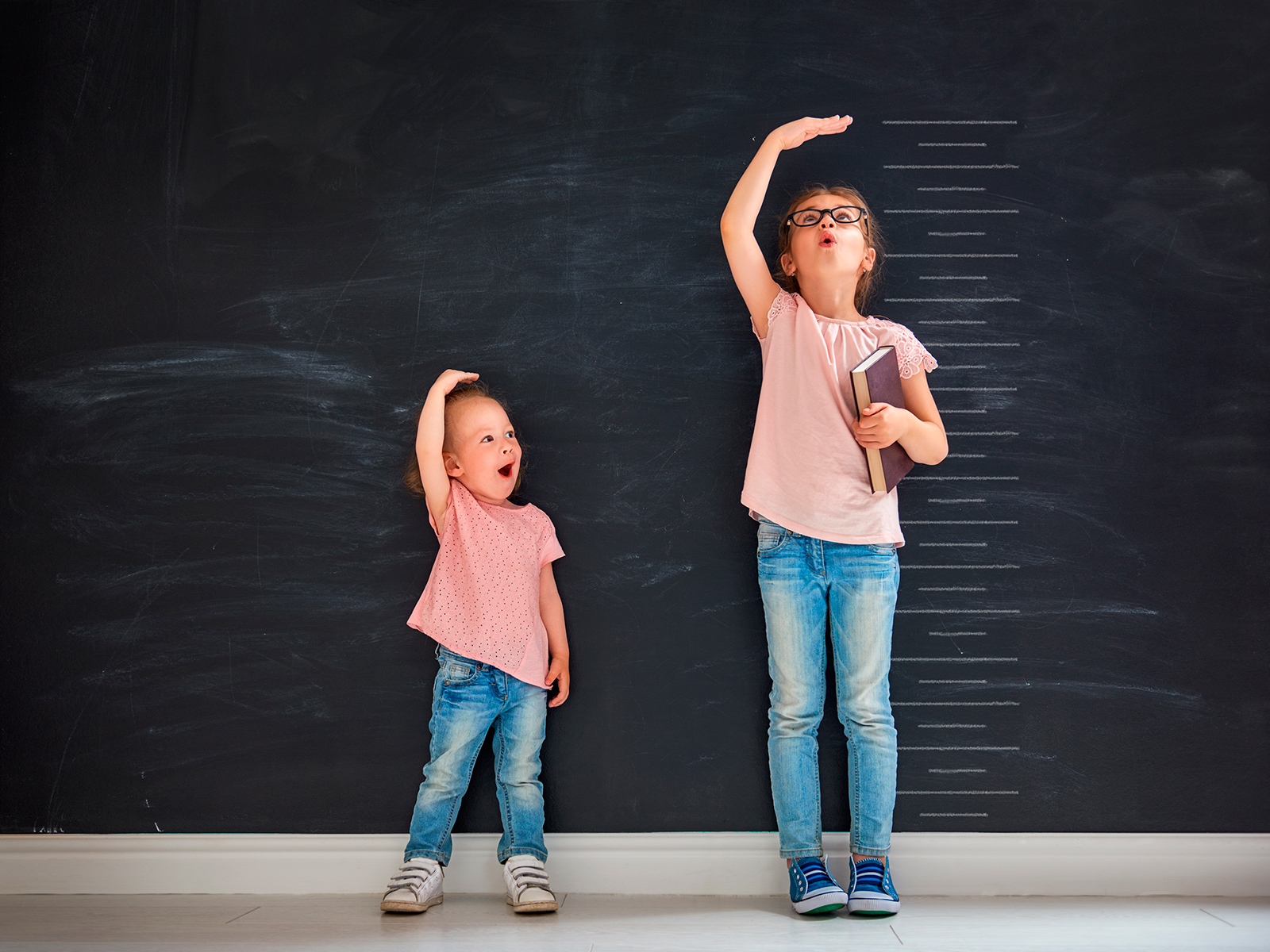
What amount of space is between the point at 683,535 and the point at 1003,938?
2.91 ft

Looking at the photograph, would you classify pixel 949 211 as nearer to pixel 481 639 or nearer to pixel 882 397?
pixel 882 397

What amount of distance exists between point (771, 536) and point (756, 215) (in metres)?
0.61

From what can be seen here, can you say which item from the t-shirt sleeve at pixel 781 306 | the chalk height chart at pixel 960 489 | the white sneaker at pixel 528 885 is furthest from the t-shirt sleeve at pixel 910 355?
the white sneaker at pixel 528 885

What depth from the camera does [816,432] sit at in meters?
1.70

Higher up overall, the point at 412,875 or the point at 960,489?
the point at 960,489

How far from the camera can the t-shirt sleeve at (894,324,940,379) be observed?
69.2 inches

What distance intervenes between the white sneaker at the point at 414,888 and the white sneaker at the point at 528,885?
131 millimetres

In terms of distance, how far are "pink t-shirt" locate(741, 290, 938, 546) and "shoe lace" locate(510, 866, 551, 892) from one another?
2.53ft

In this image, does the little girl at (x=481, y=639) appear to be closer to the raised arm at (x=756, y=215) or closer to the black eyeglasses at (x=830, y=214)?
the raised arm at (x=756, y=215)

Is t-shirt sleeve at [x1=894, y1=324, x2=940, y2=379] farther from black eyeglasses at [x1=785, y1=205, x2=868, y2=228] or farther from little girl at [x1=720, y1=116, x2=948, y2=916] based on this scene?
black eyeglasses at [x1=785, y1=205, x2=868, y2=228]

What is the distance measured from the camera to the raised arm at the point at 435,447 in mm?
1750

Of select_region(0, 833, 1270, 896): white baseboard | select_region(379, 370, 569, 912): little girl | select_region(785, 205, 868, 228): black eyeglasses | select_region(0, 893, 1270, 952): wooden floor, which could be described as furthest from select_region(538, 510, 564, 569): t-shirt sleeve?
select_region(785, 205, 868, 228): black eyeglasses

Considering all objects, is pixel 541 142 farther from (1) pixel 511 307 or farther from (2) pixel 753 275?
(2) pixel 753 275

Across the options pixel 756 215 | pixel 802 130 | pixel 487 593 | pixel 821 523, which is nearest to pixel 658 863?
pixel 487 593
